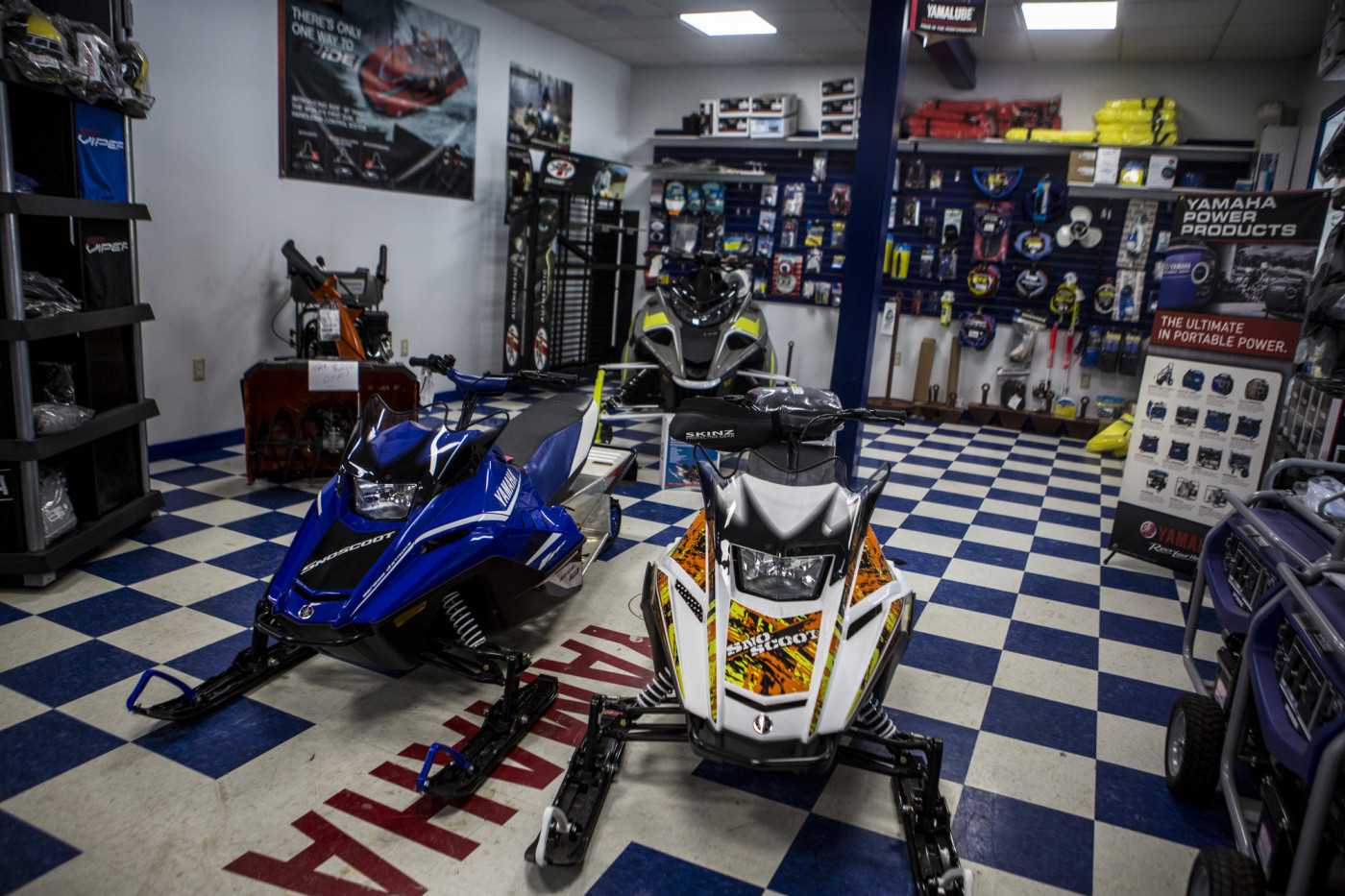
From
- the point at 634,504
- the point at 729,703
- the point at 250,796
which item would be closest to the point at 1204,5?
the point at 634,504

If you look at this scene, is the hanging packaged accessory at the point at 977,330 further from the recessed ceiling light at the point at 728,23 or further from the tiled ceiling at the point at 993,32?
the recessed ceiling light at the point at 728,23

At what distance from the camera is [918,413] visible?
311 inches

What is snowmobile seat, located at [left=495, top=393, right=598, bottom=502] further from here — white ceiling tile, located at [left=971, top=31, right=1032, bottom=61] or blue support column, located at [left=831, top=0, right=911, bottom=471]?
white ceiling tile, located at [left=971, top=31, right=1032, bottom=61]

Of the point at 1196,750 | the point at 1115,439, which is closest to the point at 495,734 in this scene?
the point at 1196,750

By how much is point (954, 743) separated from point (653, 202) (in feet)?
24.0

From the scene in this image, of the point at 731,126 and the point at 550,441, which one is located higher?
the point at 731,126

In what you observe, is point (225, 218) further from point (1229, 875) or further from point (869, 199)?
point (1229, 875)

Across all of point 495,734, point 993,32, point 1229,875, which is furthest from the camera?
point 993,32

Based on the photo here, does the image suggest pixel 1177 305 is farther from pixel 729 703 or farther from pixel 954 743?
pixel 729 703

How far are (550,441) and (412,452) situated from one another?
30.5 inches

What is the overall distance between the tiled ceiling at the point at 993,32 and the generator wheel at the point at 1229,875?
5774 millimetres

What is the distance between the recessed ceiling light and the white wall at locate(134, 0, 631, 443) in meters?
1.76

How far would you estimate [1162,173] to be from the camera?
22.3 ft

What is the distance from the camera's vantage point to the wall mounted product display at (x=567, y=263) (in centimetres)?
696
